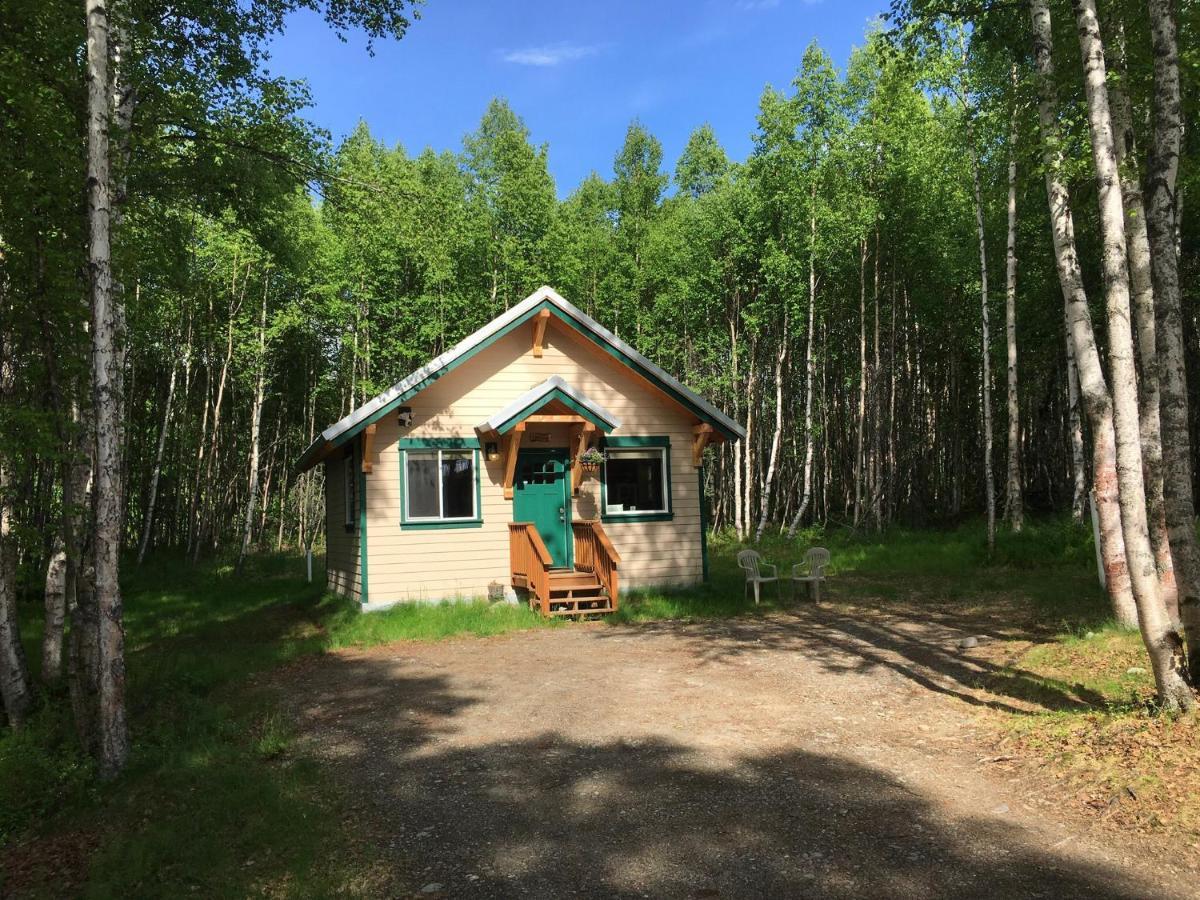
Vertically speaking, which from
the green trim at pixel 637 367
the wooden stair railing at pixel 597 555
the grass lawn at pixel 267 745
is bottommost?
the grass lawn at pixel 267 745

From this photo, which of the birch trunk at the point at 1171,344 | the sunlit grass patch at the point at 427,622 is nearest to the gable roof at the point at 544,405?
the sunlit grass patch at the point at 427,622

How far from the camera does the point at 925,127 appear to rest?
22141mm

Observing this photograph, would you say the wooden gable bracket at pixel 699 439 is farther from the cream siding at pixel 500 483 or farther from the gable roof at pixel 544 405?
the gable roof at pixel 544 405

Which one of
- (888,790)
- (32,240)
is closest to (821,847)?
(888,790)

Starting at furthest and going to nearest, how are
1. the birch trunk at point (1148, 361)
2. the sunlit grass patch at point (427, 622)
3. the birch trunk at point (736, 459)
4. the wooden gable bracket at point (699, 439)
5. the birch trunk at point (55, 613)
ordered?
the birch trunk at point (736, 459) → the wooden gable bracket at point (699, 439) → the sunlit grass patch at point (427, 622) → the birch trunk at point (55, 613) → the birch trunk at point (1148, 361)

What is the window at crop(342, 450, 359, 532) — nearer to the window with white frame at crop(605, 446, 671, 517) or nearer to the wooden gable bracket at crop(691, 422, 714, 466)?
the window with white frame at crop(605, 446, 671, 517)

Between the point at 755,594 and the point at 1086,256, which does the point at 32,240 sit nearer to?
the point at 755,594

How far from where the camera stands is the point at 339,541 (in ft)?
49.5

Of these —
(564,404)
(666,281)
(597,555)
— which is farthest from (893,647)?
(666,281)

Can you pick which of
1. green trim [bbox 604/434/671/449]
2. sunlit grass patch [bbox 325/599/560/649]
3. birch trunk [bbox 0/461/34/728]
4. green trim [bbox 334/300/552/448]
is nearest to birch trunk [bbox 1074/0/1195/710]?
sunlit grass patch [bbox 325/599/560/649]

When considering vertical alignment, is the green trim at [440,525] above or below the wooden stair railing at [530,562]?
above

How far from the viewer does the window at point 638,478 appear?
45.9 ft

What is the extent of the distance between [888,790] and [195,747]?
515cm

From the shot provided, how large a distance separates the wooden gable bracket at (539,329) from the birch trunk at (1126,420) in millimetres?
8713
